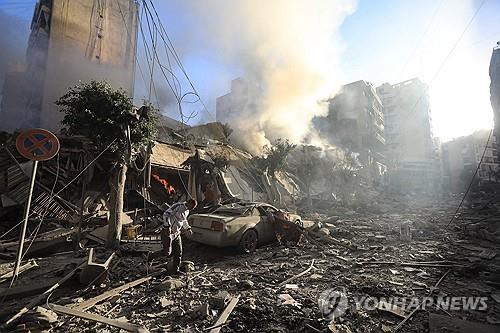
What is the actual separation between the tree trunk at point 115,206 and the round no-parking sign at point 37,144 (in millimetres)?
3124

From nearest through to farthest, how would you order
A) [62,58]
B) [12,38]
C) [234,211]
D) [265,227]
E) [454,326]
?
[454,326] < [234,211] < [265,227] < [62,58] < [12,38]

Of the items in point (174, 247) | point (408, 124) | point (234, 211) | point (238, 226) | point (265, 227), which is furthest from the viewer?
point (408, 124)

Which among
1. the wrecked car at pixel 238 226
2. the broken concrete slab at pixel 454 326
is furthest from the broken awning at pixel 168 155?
the broken concrete slab at pixel 454 326

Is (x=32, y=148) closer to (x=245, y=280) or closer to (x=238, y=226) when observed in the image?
(x=245, y=280)

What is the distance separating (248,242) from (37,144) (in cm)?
525

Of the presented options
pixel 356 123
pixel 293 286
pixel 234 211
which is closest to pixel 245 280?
pixel 293 286

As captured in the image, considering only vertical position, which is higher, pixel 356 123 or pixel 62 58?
pixel 356 123

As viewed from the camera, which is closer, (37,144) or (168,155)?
(37,144)

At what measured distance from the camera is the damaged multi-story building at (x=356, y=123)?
53.0 m

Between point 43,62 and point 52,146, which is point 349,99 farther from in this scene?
point 52,146

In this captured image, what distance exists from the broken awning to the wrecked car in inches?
337

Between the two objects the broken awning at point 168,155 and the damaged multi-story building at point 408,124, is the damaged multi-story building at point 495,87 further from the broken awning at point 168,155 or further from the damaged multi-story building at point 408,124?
the damaged multi-story building at point 408,124

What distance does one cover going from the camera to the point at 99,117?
7.38 meters

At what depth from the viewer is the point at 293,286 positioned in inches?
192
